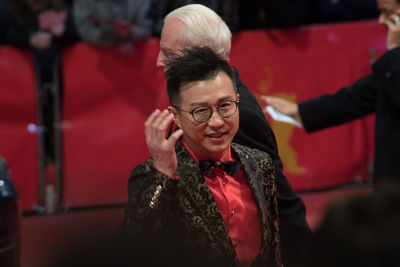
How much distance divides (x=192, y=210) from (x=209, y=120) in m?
0.31

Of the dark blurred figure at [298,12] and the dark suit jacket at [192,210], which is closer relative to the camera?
the dark suit jacket at [192,210]

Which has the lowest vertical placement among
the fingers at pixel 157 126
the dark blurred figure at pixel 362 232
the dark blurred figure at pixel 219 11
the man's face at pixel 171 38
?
the dark blurred figure at pixel 362 232

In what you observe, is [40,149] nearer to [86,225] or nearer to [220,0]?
[220,0]

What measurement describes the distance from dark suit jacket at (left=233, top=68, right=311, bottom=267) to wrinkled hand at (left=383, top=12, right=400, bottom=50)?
Result: 1.23 m

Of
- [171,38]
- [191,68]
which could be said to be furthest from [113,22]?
[191,68]

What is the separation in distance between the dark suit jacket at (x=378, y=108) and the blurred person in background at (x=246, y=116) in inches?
39.0

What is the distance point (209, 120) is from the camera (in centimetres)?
197

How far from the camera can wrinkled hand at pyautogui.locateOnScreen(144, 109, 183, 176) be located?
176cm

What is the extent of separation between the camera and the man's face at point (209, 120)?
6.45 feet

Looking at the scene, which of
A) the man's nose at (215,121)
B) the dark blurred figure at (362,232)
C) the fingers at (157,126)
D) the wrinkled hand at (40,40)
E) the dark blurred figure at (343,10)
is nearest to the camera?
the dark blurred figure at (362,232)

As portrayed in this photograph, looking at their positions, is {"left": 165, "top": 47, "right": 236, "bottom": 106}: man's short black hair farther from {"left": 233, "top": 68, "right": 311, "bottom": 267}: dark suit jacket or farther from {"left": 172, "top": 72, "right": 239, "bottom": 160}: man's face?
{"left": 233, "top": 68, "right": 311, "bottom": 267}: dark suit jacket

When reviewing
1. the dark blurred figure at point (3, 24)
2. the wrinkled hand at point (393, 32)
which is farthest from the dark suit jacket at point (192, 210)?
the dark blurred figure at point (3, 24)

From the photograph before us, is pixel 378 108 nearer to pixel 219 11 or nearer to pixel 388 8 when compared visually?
pixel 388 8

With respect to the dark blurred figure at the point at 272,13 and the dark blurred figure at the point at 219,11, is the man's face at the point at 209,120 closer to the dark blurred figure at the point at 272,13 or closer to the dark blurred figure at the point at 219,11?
the dark blurred figure at the point at 219,11
